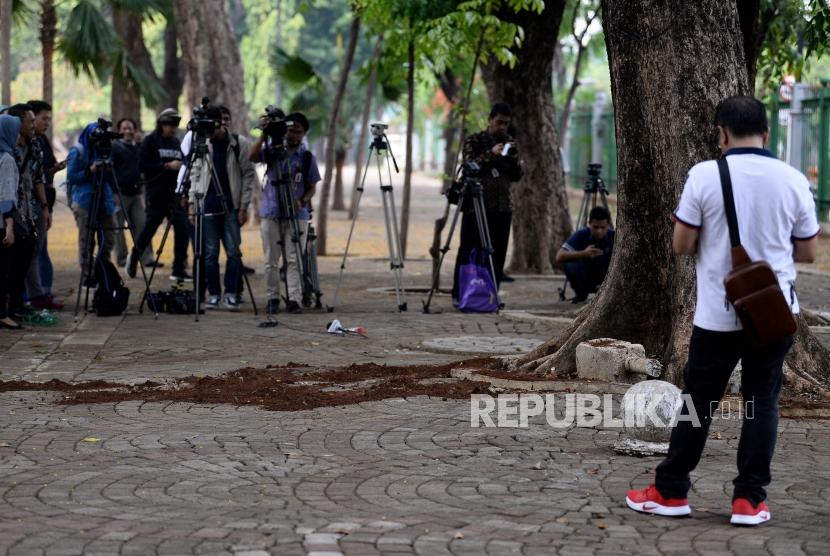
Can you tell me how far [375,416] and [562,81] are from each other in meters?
37.9

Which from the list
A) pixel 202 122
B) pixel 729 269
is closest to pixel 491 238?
pixel 202 122

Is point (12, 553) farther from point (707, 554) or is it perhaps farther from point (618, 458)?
point (618, 458)

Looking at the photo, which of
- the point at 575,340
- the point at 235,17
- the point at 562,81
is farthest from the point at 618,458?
the point at 235,17

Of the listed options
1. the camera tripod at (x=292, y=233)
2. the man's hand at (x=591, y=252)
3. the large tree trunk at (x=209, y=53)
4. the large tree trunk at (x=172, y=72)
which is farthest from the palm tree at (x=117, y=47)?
the man's hand at (x=591, y=252)

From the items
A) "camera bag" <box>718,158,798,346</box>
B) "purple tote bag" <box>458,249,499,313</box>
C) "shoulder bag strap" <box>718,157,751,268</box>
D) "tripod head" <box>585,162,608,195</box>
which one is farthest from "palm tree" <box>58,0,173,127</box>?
"camera bag" <box>718,158,798,346</box>

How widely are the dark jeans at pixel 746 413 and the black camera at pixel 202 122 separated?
8.23 m

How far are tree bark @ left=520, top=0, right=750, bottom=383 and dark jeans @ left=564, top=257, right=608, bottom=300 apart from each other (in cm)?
452

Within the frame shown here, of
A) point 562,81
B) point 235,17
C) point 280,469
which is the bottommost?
point 280,469

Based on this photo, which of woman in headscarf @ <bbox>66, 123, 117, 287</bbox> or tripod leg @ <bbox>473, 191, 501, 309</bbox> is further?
woman in headscarf @ <bbox>66, 123, 117, 287</bbox>

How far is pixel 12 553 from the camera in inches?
212

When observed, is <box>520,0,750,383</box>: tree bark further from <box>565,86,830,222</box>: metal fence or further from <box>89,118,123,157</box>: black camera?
<box>565,86,830,222</box>: metal fence

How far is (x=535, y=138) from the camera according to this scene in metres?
17.6

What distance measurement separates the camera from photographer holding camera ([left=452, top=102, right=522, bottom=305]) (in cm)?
1397

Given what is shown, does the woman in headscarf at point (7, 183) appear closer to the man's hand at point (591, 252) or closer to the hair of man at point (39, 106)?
the hair of man at point (39, 106)
